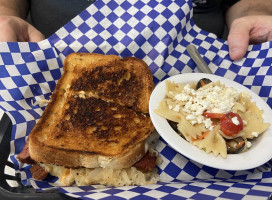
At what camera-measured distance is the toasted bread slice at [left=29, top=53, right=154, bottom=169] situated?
1308 millimetres

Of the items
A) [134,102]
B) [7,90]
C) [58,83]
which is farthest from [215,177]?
[7,90]

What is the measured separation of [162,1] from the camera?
2031 millimetres

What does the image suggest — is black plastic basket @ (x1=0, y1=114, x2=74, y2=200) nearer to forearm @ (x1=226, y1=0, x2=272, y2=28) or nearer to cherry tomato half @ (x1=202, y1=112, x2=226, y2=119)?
cherry tomato half @ (x1=202, y1=112, x2=226, y2=119)

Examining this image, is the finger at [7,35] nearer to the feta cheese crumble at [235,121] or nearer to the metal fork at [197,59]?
the metal fork at [197,59]

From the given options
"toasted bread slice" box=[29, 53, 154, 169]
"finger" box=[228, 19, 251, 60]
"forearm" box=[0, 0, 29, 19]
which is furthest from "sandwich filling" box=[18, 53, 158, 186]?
"forearm" box=[0, 0, 29, 19]

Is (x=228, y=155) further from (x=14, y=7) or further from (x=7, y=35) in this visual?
(x=14, y=7)

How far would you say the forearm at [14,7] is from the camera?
6.77ft

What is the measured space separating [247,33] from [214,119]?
1.00m

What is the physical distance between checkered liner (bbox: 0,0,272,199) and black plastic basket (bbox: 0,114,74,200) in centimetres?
3

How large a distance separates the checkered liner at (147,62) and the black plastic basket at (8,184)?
0.10ft

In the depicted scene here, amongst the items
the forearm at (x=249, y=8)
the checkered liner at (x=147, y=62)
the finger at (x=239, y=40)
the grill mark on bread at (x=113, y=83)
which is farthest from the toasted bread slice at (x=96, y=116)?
the forearm at (x=249, y=8)

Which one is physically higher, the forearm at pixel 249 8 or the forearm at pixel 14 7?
the forearm at pixel 249 8

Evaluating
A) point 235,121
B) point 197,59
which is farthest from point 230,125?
point 197,59

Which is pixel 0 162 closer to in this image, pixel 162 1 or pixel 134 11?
pixel 134 11
